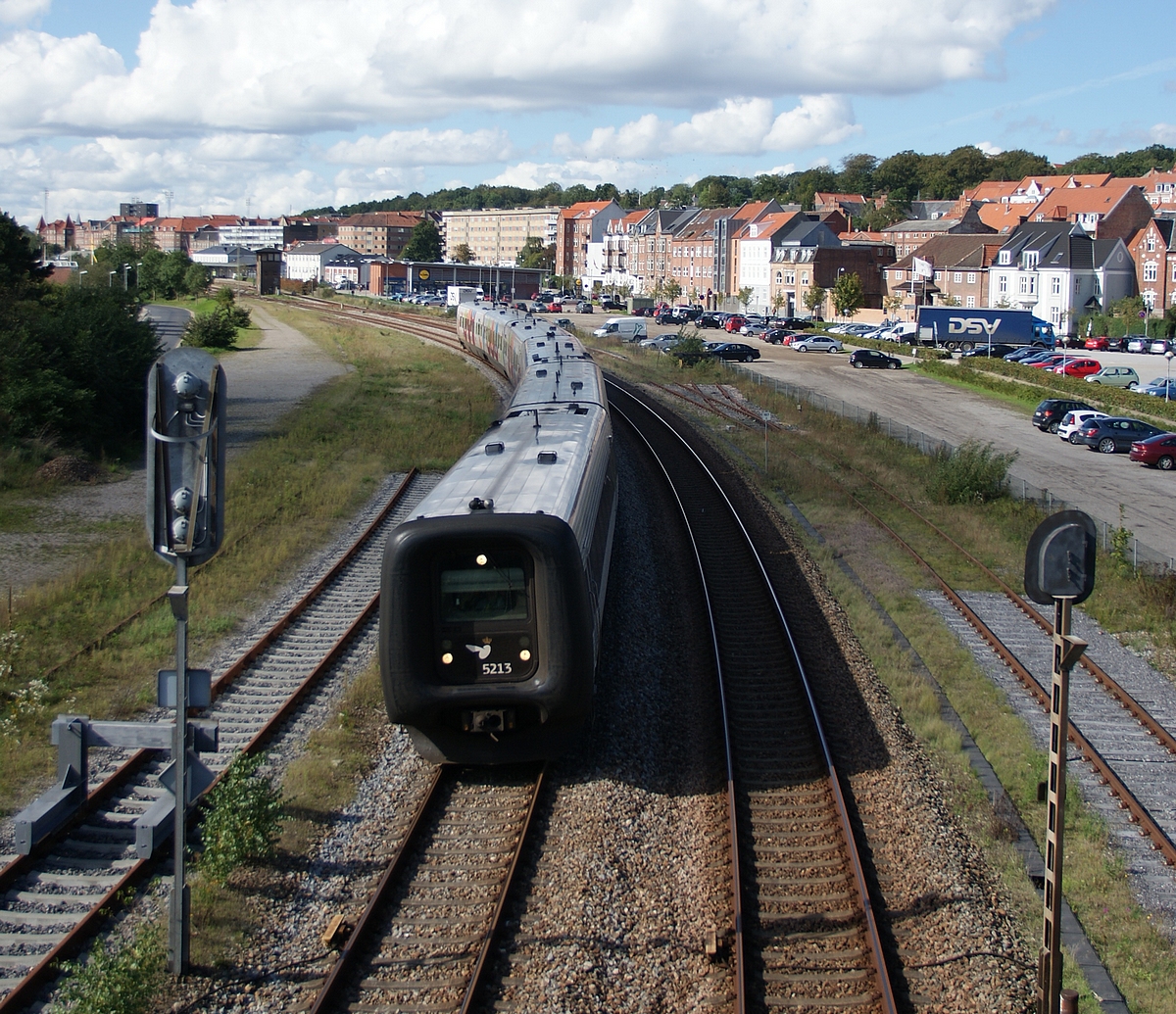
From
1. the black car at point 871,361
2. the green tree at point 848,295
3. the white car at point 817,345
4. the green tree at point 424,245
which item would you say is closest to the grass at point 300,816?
the black car at point 871,361

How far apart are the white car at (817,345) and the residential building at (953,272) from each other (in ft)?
77.9

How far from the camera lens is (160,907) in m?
8.18

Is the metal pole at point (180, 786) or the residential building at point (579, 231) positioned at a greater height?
the residential building at point (579, 231)

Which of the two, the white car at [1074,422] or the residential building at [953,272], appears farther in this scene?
the residential building at [953,272]

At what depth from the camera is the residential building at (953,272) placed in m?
87.0

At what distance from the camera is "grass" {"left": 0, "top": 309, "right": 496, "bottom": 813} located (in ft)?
40.4

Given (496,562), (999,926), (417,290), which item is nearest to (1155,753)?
(999,926)

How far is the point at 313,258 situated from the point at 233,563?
173 meters

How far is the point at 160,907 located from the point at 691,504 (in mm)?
15652

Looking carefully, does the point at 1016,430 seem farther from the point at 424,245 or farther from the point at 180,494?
the point at 424,245

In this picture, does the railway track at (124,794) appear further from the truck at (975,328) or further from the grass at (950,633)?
the truck at (975,328)

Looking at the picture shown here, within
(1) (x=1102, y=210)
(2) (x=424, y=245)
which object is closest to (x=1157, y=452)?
(1) (x=1102, y=210)

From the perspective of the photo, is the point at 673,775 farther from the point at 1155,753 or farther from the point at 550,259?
the point at 550,259

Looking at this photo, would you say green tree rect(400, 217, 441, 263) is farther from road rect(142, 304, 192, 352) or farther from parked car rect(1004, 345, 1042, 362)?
parked car rect(1004, 345, 1042, 362)
